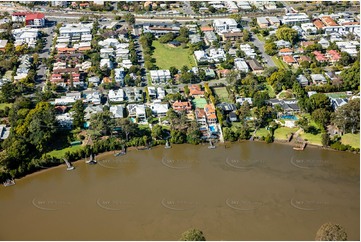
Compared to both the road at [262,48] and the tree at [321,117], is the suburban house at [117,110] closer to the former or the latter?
the tree at [321,117]

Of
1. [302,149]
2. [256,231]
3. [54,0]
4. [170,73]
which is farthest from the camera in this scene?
[54,0]

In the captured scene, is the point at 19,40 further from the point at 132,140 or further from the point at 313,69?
the point at 313,69

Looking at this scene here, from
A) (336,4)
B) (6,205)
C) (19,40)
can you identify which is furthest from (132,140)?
(336,4)

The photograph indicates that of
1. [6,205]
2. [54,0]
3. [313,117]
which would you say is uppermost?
[54,0]

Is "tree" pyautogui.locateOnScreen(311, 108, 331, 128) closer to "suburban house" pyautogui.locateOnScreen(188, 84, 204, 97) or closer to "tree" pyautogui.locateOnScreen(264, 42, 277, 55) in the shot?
"suburban house" pyautogui.locateOnScreen(188, 84, 204, 97)

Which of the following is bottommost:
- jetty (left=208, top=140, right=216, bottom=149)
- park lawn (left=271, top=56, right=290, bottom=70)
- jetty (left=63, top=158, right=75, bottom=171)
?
jetty (left=63, top=158, right=75, bottom=171)

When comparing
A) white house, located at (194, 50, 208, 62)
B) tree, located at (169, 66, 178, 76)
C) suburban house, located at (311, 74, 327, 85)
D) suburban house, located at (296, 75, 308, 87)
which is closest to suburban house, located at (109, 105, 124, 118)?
tree, located at (169, 66, 178, 76)
